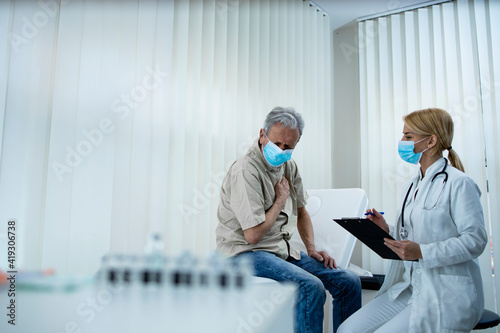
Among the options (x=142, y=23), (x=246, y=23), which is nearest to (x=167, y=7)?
(x=142, y=23)

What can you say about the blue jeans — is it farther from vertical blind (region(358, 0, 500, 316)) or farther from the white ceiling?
the white ceiling

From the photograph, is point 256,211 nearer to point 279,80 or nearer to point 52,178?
point 52,178

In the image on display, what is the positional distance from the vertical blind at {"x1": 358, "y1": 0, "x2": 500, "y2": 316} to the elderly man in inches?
65.5

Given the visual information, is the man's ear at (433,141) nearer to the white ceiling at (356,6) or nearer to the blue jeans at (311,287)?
the blue jeans at (311,287)

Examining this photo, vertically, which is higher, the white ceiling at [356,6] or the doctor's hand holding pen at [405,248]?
the white ceiling at [356,6]

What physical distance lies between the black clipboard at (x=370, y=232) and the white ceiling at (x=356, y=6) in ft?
8.29

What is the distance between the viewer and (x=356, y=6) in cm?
360

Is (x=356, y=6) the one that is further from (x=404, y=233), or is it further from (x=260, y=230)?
(x=260, y=230)

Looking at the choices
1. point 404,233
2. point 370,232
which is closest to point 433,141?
point 404,233

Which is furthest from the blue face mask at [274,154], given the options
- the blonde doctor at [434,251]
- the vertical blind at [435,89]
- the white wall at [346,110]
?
the white wall at [346,110]

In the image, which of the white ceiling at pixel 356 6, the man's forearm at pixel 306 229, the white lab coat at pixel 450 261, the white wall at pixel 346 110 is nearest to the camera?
the white lab coat at pixel 450 261

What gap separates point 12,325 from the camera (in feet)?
3.14

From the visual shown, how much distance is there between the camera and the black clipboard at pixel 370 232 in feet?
5.00

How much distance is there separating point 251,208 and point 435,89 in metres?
2.40
